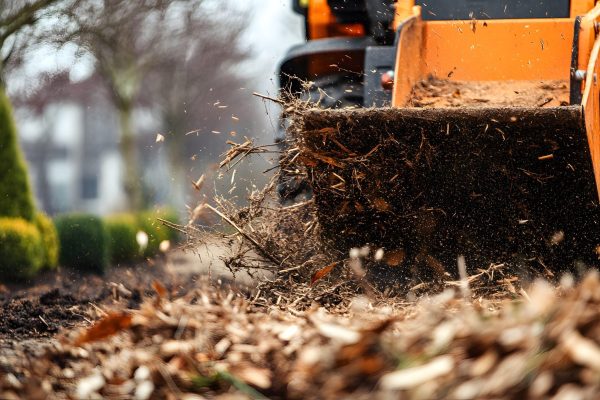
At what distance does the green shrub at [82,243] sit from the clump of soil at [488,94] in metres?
5.31

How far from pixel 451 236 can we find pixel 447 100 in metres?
0.74

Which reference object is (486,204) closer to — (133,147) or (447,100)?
(447,100)

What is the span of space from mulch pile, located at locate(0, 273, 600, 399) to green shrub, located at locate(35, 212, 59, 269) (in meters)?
5.74

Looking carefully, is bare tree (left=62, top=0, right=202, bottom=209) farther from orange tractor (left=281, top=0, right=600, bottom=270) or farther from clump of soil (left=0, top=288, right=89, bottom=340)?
orange tractor (left=281, top=0, right=600, bottom=270)

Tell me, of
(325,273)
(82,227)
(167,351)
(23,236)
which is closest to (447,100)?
(325,273)

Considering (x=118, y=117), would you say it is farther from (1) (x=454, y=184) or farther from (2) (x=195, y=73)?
(1) (x=454, y=184)

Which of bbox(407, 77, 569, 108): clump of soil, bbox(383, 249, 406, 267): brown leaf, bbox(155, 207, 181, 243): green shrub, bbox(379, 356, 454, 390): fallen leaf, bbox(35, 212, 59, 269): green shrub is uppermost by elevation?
bbox(379, 356, 454, 390): fallen leaf

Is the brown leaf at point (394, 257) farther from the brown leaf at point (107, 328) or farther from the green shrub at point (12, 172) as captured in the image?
the green shrub at point (12, 172)

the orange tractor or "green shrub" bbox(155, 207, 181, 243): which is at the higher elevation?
the orange tractor

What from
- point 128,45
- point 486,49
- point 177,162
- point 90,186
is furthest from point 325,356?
point 90,186

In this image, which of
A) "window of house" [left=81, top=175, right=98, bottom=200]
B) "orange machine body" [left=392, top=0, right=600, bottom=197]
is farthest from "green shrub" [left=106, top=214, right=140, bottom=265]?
"window of house" [left=81, top=175, right=98, bottom=200]

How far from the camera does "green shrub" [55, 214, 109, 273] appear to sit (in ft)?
29.1

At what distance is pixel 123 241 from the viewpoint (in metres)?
10.4

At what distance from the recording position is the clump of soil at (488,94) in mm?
4309
